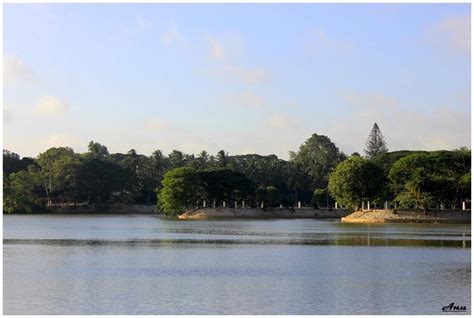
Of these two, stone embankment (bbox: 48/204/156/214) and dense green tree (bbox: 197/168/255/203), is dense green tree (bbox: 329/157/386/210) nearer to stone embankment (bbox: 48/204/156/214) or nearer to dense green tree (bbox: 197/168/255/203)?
dense green tree (bbox: 197/168/255/203)

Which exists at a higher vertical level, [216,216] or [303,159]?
[303,159]

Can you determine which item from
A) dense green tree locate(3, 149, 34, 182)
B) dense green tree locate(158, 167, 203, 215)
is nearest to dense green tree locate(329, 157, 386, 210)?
dense green tree locate(158, 167, 203, 215)

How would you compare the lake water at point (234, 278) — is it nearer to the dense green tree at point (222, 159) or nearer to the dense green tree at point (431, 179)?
the dense green tree at point (431, 179)

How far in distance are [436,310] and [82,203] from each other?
451 feet

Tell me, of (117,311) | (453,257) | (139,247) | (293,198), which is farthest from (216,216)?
(117,311)

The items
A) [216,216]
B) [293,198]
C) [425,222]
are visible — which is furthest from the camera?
[293,198]

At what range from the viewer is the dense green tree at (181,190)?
119375 millimetres

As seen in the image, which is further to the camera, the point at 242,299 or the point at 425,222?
the point at 425,222

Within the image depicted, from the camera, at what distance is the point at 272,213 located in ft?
427

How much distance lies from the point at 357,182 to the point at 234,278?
72.0m

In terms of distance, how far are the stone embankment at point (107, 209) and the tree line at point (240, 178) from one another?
3.35 feet

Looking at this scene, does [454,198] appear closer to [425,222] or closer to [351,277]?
[425,222]

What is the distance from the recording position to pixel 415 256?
140ft

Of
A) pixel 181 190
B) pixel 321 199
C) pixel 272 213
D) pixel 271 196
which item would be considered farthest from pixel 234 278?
pixel 321 199
